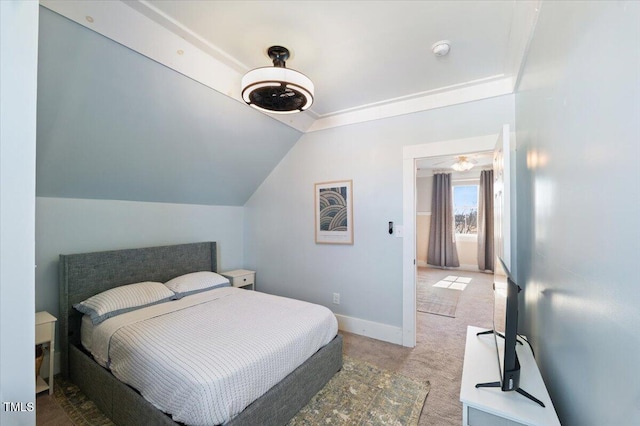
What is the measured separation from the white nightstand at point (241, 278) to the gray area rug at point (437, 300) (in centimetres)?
249

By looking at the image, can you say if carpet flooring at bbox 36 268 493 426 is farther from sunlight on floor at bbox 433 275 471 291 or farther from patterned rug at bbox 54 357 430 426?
sunlight on floor at bbox 433 275 471 291

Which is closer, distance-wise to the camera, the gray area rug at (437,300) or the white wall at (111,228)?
the white wall at (111,228)

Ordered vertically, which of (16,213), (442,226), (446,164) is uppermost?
(446,164)

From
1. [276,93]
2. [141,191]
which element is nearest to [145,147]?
[141,191]

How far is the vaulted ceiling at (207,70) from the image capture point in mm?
1666

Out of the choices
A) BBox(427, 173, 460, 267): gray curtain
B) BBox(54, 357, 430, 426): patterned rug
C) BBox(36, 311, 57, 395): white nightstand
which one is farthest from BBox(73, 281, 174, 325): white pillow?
BBox(427, 173, 460, 267): gray curtain

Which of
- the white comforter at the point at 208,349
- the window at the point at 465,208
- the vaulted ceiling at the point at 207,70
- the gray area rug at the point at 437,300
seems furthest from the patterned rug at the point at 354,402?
the window at the point at 465,208

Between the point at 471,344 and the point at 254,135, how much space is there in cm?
283

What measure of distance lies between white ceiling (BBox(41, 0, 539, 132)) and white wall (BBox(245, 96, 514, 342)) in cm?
29

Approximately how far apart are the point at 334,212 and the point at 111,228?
2.38 meters

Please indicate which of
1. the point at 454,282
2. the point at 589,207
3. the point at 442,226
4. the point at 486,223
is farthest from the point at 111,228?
the point at 486,223

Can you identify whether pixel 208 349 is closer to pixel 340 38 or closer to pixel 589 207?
pixel 589 207

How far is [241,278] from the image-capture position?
144 inches

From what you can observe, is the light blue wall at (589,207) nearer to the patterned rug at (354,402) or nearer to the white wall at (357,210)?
the patterned rug at (354,402)
